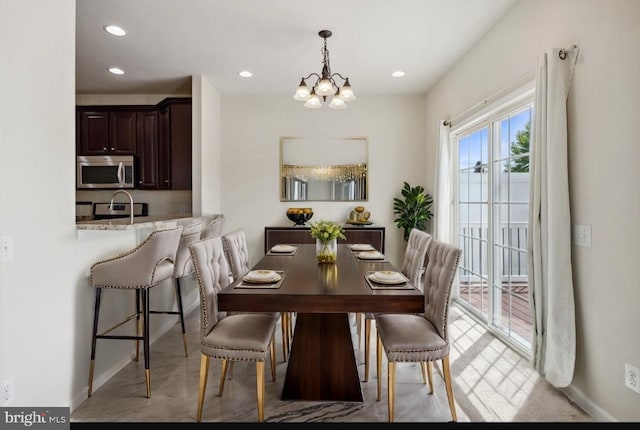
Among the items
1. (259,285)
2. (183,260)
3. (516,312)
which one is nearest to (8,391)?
(259,285)

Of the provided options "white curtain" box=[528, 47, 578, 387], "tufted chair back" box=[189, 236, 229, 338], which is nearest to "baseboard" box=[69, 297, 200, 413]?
"tufted chair back" box=[189, 236, 229, 338]

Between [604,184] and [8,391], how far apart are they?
3268 mm

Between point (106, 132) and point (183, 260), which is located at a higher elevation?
point (106, 132)

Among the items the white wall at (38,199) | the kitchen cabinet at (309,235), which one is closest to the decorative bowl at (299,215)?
the kitchen cabinet at (309,235)

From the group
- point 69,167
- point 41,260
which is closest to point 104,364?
point 41,260

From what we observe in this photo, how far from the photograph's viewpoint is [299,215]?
16.2 ft

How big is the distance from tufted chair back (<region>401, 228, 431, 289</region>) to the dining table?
0.30m

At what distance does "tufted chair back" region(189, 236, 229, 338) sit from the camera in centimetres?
209

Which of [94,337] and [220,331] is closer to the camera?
[220,331]

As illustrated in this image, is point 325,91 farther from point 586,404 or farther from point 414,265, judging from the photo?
point 586,404

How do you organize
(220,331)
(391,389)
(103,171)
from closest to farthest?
(391,389)
(220,331)
(103,171)

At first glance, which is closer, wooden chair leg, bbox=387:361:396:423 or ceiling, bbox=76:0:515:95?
wooden chair leg, bbox=387:361:396:423

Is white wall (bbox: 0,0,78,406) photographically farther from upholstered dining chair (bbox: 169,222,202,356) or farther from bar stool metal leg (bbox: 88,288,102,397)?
upholstered dining chair (bbox: 169,222,202,356)

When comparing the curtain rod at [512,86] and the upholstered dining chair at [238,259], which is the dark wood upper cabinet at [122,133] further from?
the curtain rod at [512,86]
